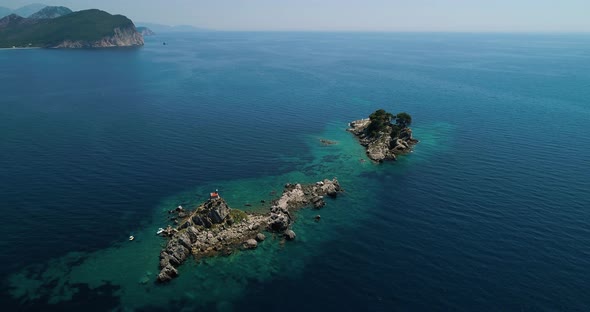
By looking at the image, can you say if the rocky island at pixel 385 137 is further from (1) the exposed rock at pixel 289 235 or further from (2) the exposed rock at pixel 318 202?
(1) the exposed rock at pixel 289 235

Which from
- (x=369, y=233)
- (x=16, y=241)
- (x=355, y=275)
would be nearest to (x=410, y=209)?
(x=369, y=233)

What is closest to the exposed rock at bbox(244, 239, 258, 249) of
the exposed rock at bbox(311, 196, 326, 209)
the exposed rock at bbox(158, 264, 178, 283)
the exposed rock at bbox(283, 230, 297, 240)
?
the exposed rock at bbox(283, 230, 297, 240)

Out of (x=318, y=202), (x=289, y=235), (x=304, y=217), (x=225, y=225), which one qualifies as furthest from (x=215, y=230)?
(x=318, y=202)

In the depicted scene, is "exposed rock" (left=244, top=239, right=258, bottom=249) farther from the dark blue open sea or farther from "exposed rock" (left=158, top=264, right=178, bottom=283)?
"exposed rock" (left=158, top=264, right=178, bottom=283)

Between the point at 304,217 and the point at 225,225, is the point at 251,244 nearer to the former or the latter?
the point at 225,225

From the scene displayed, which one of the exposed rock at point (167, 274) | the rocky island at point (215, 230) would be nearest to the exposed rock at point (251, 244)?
the rocky island at point (215, 230)
